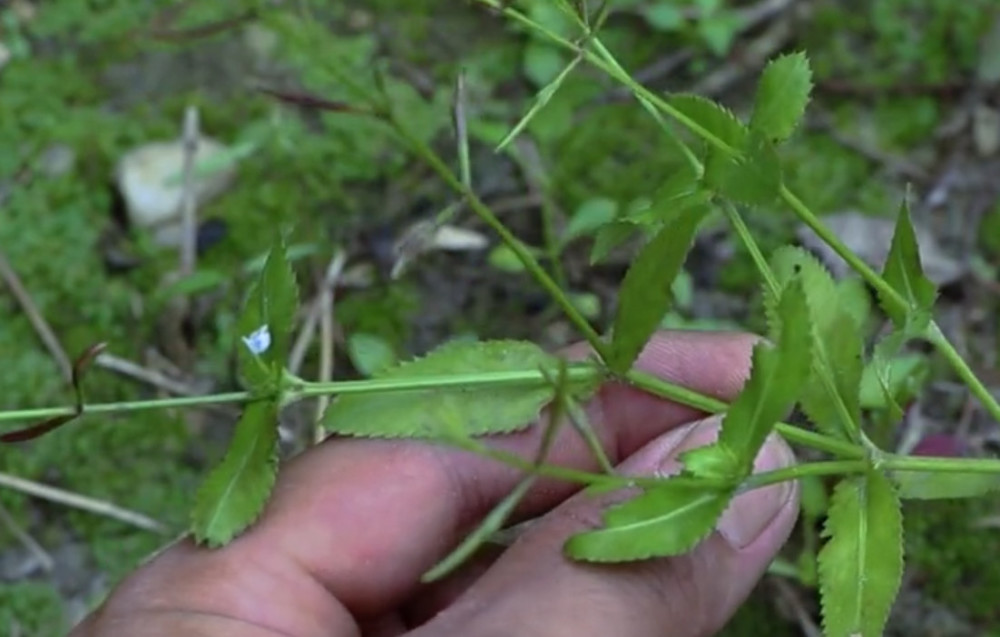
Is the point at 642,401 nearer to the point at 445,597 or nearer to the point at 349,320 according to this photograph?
the point at 445,597

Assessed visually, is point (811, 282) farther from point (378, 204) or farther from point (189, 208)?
point (189, 208)

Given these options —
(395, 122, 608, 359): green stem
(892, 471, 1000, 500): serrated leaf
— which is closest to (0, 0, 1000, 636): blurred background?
(892, 471, 1000, 500): serrated leaf

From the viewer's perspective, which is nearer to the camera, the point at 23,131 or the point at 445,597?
the point at 445,597

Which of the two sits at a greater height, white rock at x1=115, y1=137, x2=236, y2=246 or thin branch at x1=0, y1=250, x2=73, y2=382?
white rock at x1=115, y1=137, x2=236, y2=246

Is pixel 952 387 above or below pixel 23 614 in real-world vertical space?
above

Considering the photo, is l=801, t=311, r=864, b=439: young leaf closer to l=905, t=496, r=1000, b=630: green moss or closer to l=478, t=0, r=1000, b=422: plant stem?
l=478, t=0, r=1000, b=422: plant stem

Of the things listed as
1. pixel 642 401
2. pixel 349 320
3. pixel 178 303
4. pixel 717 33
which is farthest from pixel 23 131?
pixel 642 401

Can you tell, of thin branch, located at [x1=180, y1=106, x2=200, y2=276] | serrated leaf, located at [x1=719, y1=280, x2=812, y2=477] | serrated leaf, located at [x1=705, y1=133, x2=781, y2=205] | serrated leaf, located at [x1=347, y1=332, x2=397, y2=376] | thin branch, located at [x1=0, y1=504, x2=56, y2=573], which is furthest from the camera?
thin branch, located at [x1=180, y1=106, x2=200, y2=276]
